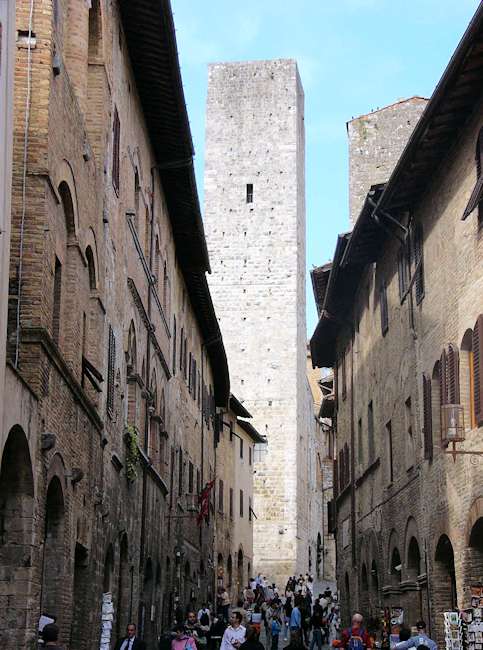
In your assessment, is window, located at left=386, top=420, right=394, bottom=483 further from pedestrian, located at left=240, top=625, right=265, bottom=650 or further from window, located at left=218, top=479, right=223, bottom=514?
window, located at left=218, top=479, right=223, bottom=514

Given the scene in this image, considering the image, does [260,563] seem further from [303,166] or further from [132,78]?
[132,78]

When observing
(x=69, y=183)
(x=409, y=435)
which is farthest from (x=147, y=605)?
(x=69, y=183)

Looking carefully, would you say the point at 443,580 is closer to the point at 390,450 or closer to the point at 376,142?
the point at 390,450

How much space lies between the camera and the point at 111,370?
1862cm

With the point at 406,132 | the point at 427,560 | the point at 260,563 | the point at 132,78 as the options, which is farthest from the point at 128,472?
the point at 260,563

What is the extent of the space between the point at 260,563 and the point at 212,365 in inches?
764

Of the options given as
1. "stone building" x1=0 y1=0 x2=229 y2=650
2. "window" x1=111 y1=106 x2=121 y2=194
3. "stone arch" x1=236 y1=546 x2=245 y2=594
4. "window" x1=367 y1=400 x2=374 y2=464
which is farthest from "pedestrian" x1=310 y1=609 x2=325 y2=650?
"stone arch" x1=236 y1=546 x2=245 y2=594

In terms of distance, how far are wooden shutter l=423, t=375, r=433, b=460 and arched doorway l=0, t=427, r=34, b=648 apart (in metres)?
9.29

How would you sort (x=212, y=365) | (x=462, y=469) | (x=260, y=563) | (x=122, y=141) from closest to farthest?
(x=462, y=469), (x=122, y=141), (x=212, y=365), (x=260, y=563)

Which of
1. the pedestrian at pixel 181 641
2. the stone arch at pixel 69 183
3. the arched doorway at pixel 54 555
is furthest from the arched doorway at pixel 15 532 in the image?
the pedestrian at pixel 181 641

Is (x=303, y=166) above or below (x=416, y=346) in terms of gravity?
above

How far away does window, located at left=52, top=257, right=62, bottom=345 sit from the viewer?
14492mm

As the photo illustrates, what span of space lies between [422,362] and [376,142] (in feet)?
56.9

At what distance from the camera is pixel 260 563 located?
57031 mm
